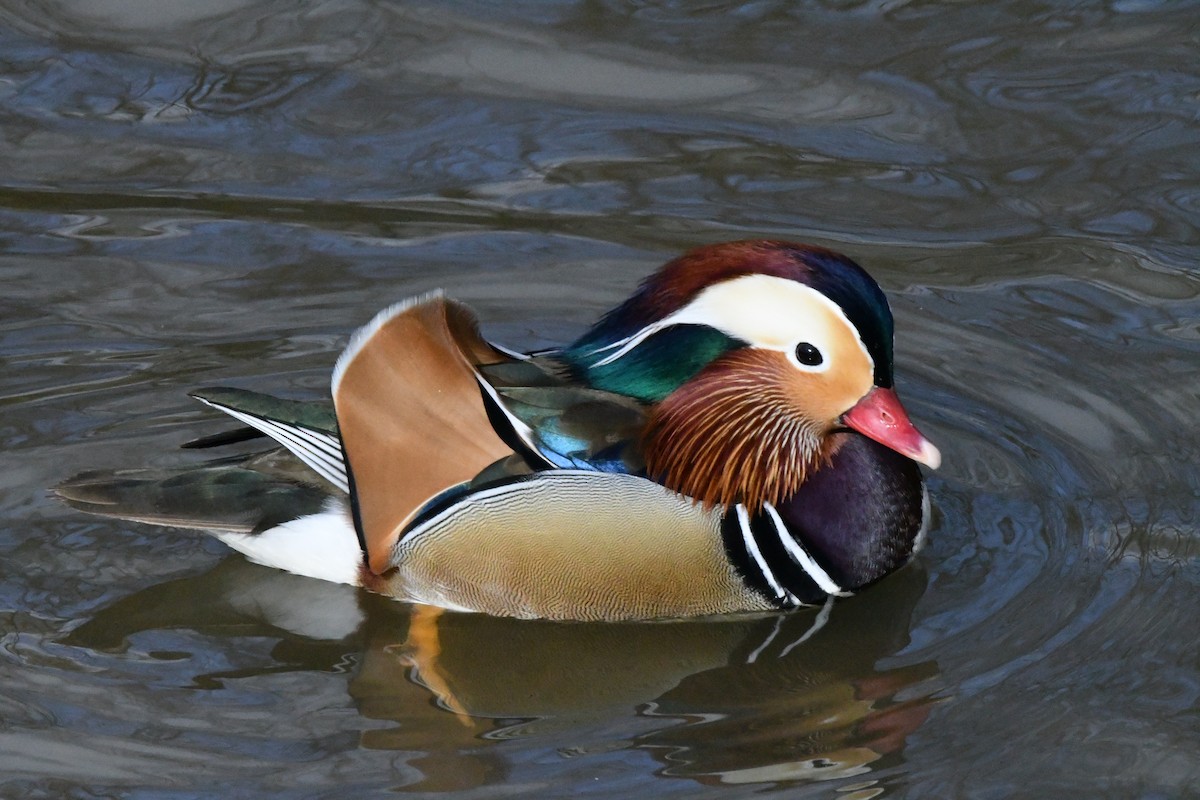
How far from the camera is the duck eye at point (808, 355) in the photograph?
5.01 m

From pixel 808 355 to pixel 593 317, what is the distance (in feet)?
5.35

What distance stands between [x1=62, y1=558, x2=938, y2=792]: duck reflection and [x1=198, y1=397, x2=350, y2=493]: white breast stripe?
0.41 m

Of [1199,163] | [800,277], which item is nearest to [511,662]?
[800,277]

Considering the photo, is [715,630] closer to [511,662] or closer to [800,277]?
[511,662]

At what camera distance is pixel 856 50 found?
804 cm

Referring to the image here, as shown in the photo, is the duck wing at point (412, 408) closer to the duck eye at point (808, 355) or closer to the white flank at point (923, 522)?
the duck eye at point (808, 355)

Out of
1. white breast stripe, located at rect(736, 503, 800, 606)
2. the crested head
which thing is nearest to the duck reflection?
white breast stripe, located at rect(736, 503, 800, 606)

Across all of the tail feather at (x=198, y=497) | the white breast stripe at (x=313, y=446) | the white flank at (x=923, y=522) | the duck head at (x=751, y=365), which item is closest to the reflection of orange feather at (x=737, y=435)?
the duck head at (x=751, y=365)

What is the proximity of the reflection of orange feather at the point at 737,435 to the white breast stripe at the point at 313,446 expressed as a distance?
2.77ft

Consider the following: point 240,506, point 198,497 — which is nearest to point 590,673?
point 240,506

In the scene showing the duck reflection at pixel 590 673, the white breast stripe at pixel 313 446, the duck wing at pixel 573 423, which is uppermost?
the duck wing at pixel 573 423

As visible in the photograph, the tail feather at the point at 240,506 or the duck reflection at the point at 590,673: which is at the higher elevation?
the tail feather at the point at 240,506

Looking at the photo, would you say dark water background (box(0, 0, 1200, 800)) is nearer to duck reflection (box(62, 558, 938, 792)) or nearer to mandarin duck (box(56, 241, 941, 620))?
duck reflection (box(62, 558, 938, 792))

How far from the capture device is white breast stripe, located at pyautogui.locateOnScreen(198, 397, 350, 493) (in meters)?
5.10
